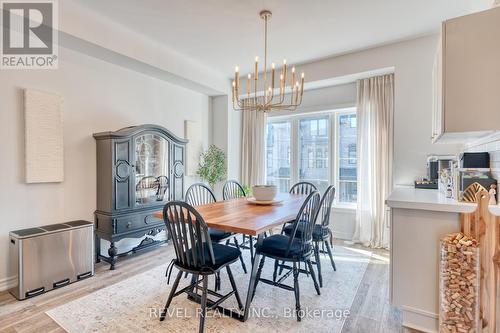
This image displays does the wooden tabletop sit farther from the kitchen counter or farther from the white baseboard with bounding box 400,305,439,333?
the white baseboard with bounding box 400,305,439,333

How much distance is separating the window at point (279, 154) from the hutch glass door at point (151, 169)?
2.10 metres

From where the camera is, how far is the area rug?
6.68 ft

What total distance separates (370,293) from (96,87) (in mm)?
3970

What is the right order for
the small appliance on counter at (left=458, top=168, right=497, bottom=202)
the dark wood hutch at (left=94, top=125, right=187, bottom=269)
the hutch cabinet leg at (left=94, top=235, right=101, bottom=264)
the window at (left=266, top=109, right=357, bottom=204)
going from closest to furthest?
the small appliance on counter at (left=458, top=168, right=497, bottom=202) < the dark wood hutch at (left=94, top=125, right=187, bottom=269) < the hutch cabinet leg at (left=94, top=235, right=101, bottom=264) < the window at (left=266, top=109, right=357, bottom=204)

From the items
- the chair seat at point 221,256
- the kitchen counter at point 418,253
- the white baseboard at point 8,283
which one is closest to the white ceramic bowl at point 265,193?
the chair seat at point 221,256

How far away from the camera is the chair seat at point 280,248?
7.35 ft

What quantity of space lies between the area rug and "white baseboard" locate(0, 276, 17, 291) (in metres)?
0.81

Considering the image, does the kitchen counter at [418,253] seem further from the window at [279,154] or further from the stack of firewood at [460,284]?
the window at [279,154]

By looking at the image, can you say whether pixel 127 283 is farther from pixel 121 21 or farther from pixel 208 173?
pixel 121 21

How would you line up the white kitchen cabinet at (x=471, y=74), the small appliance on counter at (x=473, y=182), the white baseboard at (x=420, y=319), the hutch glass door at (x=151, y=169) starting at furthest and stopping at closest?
the hutch glass door at (x=151, y=169) < the white baseboard at (x=420, y=319) < the small appliance on counter at (x=473, y=182) < the white kitchen cabinet at (x=471, y=74)

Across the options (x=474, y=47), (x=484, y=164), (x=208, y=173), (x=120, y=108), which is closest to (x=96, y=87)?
(x=120, y=108)

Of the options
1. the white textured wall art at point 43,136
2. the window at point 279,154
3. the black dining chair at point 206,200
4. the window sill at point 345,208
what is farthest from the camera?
the window at point 279,154

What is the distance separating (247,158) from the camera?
5219mm

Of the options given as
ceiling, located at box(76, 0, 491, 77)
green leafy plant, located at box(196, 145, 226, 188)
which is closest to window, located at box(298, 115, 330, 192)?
ceiling, located at box(76, 0, 491, 77)
